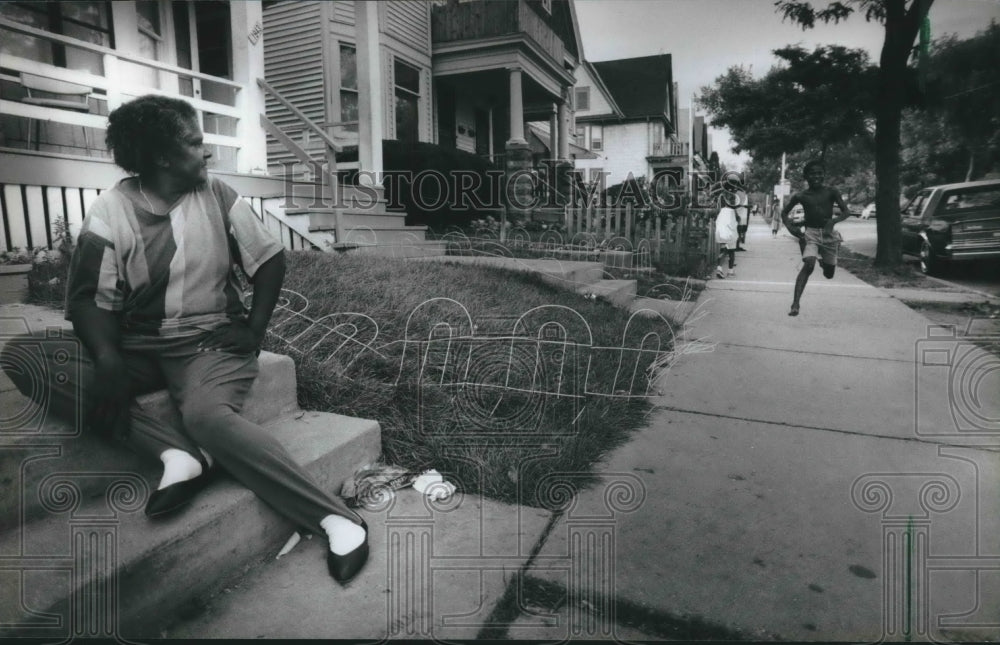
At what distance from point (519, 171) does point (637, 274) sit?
155 inches

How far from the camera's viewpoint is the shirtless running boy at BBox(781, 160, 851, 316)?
11.1ft

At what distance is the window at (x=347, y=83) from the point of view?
10742mm

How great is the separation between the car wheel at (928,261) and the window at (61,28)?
9.62 meters

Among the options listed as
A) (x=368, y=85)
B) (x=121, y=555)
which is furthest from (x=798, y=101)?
(x=368, y=85)

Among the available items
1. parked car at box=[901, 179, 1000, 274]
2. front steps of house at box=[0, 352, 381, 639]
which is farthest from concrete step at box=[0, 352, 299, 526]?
parked car at box=[901, 179, 1000, 274]

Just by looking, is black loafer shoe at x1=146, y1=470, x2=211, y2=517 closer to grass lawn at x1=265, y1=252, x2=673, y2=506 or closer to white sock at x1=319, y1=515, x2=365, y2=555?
white sock at x1=319, y1=515, x2=365, y2=555

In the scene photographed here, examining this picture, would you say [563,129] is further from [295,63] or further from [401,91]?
[295,63]

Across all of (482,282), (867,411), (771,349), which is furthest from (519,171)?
(867,411)

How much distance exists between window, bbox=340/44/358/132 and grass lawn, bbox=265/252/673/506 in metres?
7.04

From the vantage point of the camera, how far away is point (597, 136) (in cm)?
336

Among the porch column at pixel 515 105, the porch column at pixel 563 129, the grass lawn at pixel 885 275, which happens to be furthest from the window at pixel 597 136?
the porch column at pixel 563 129

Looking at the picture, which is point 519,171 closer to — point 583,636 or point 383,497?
point 383,497

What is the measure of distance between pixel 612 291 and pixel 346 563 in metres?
4.49

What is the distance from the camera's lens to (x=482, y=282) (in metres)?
5.29
